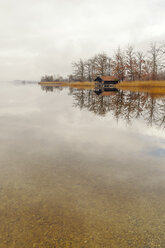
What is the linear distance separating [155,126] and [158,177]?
5.63m

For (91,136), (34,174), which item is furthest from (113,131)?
(34,174)

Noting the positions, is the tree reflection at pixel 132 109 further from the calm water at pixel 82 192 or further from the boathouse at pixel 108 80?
the boathouse at pixel 108 80

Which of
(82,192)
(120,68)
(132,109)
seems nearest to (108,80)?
(120,68)

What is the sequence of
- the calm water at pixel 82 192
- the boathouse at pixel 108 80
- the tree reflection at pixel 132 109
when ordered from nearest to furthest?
the calm water at pixel 82 192 → the tree reflection at pixel 132 109 → the boathouse at pixel 108 80

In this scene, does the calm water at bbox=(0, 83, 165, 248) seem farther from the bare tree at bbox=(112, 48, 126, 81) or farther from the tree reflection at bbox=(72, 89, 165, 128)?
the bare tree at bbox=(112, 48, 126, 81)

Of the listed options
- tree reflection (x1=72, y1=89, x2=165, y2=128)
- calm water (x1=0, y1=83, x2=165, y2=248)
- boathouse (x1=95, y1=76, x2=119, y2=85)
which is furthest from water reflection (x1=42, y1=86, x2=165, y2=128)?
boathouse (x1=95, y1=76, x2=119, y2=85)

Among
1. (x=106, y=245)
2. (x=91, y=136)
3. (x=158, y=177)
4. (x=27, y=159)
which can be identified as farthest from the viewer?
(x=91, y=136)

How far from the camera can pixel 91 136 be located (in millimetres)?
7824

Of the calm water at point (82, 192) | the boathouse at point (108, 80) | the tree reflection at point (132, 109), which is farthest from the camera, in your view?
the boathouse at point (108, 80)

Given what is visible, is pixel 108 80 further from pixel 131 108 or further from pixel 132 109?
pixel 132 109

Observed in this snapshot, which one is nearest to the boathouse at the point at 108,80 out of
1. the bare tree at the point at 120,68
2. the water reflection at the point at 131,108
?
the bare tree at the point at 120,68

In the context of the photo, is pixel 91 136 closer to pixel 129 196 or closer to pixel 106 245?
pixel 129 196

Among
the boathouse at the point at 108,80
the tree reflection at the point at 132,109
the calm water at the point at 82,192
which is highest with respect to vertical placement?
the boathouse at the point at 108,80

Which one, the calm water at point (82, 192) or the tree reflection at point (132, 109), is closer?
the calm water at point (82, 192)
